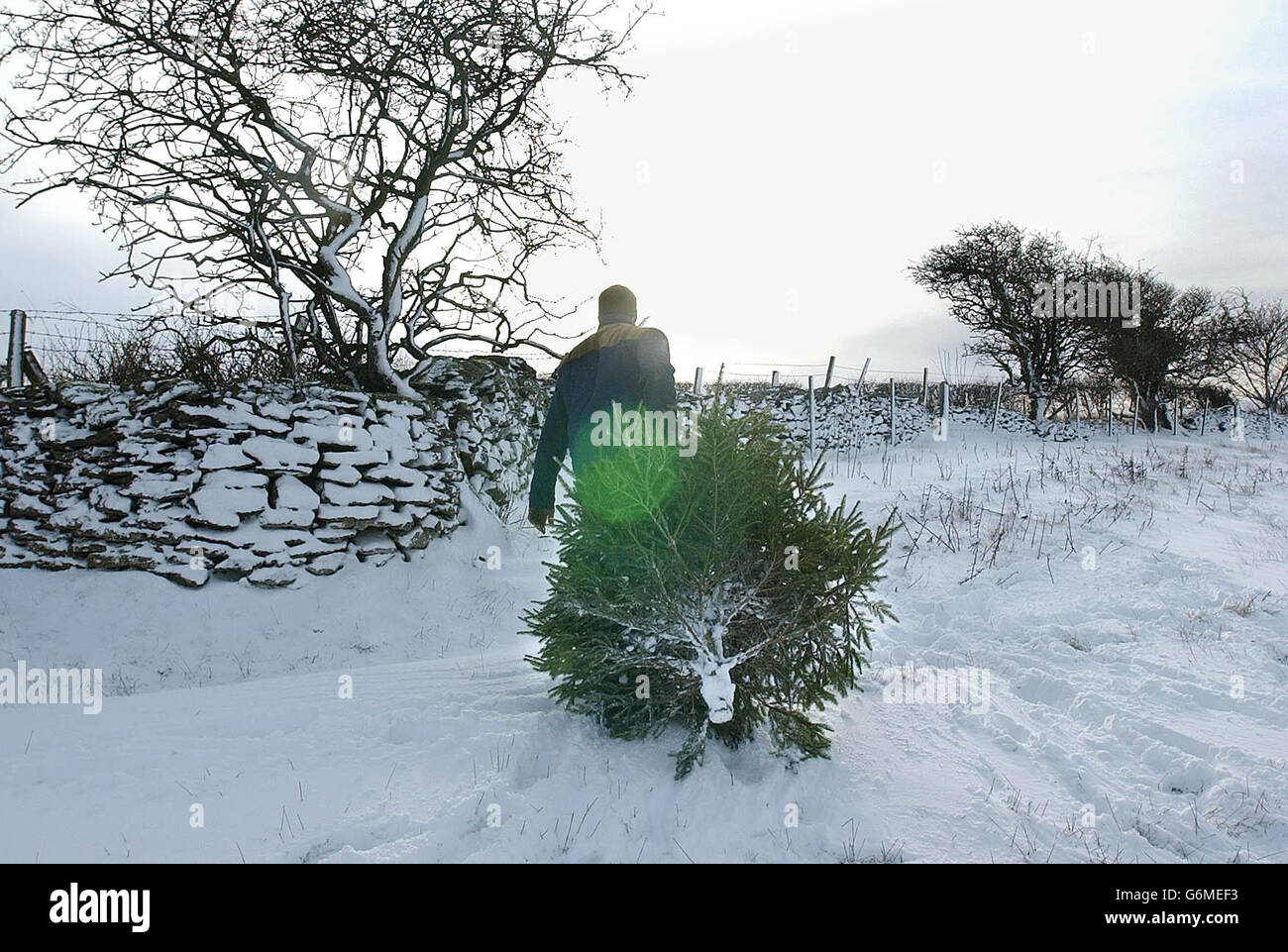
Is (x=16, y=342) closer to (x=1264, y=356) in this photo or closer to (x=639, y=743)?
(x=639, y=743)

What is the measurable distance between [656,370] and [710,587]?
49.8 inches

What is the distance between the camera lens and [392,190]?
27.9 feet

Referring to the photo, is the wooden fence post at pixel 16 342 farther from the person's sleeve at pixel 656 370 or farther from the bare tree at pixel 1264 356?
the bare tree at pixel 1264 356

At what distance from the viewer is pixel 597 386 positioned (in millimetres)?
3576

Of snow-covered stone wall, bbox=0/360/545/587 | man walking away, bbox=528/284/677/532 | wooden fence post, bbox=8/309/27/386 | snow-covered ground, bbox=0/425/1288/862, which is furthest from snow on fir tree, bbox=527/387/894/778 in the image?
wooden fence post, bbox=8/309/27/386

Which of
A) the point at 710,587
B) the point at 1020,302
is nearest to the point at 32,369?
the point at 710,587

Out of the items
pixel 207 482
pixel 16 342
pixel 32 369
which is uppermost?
pixel 16 342

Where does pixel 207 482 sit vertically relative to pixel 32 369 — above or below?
below

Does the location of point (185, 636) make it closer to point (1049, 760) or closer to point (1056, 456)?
point (1049, 760)

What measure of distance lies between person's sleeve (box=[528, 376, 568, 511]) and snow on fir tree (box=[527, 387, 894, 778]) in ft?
2.95

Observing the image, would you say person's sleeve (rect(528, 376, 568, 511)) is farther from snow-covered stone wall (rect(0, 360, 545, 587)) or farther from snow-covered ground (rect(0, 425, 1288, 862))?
snow-covered stone wall (rect(0, 360, 545, 587))

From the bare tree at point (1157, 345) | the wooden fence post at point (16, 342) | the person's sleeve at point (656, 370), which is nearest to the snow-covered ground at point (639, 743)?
the person's sleeve at point (656, 370)

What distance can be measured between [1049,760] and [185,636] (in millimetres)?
6325
